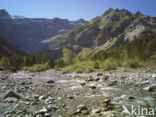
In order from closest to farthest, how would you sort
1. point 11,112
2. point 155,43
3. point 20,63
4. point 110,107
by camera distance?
point 11,112 → point 110,107 → point 155,43 → point 20,63

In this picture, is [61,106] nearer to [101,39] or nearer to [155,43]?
[155,43]

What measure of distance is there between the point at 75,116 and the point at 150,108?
4327 mm

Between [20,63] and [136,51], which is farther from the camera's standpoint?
[20,63]

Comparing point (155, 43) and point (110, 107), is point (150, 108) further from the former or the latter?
point (155, 43)

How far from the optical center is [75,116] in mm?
5336

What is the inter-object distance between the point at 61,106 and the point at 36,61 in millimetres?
58390

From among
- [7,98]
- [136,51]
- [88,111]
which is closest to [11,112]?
[7,98]

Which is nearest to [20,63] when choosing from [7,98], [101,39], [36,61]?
[36,61]

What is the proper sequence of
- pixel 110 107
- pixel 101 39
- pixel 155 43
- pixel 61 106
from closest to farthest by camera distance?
1. pixel 110 107
2. pixel 61 106
3. pixel 155 43
4. pixel 101 39

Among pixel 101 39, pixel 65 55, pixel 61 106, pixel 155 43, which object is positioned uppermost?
pixel 101 39

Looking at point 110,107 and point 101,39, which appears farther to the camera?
point 101,39

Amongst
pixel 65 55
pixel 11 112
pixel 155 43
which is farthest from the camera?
pixel 65 55

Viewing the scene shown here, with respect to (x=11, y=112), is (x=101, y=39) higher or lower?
higher

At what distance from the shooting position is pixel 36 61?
197ft
